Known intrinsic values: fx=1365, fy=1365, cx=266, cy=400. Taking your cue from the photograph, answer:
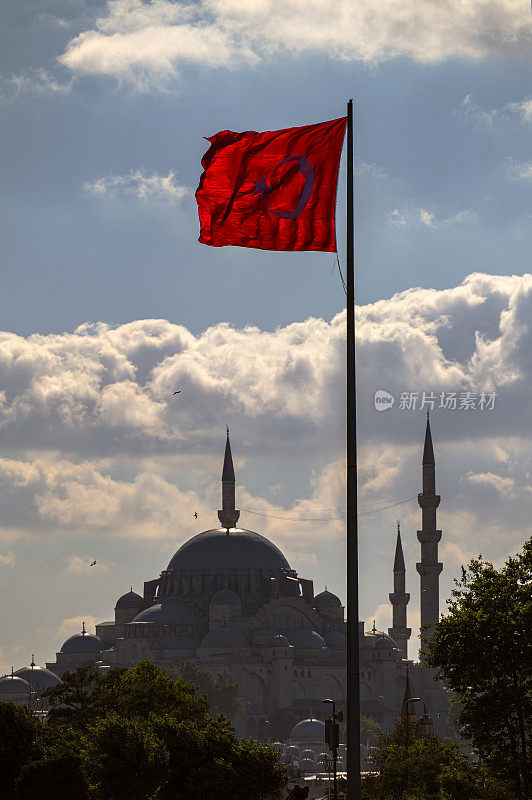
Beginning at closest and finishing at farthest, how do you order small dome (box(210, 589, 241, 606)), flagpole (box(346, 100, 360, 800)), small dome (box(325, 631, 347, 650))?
flagpole (box(346, 100, 360, 800)) < small dome (box(210, 589, 241, 606)) < small dome (box(325, 631, 347, 650))

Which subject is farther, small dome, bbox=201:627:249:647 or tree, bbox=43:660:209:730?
small dome, bbox=201:627:249:647

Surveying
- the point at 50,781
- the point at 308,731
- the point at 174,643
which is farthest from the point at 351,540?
the point at 174,643

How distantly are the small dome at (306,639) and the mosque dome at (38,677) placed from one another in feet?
93.2

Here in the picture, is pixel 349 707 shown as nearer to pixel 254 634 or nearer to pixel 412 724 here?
pixel 412 724

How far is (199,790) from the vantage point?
3466 cm

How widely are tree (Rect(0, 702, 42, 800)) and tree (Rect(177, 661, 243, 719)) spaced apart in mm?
108606

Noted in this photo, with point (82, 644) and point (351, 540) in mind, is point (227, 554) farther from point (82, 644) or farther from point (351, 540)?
point (351, 540)

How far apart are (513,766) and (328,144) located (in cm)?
2215

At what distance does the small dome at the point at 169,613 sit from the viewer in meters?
161

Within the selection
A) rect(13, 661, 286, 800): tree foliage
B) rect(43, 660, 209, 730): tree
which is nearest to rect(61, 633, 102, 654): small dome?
rect(43, 660, 209, 730): tree

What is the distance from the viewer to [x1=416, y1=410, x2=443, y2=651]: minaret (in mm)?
137875

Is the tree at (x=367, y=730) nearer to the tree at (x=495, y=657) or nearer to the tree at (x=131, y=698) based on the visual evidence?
the tree at (x=131, y=698)

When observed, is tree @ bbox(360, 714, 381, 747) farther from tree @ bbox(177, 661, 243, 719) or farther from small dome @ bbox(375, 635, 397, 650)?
small dome @ bbox(375, 635, 397, 650)

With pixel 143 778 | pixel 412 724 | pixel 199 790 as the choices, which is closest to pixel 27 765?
pixel 143 778
